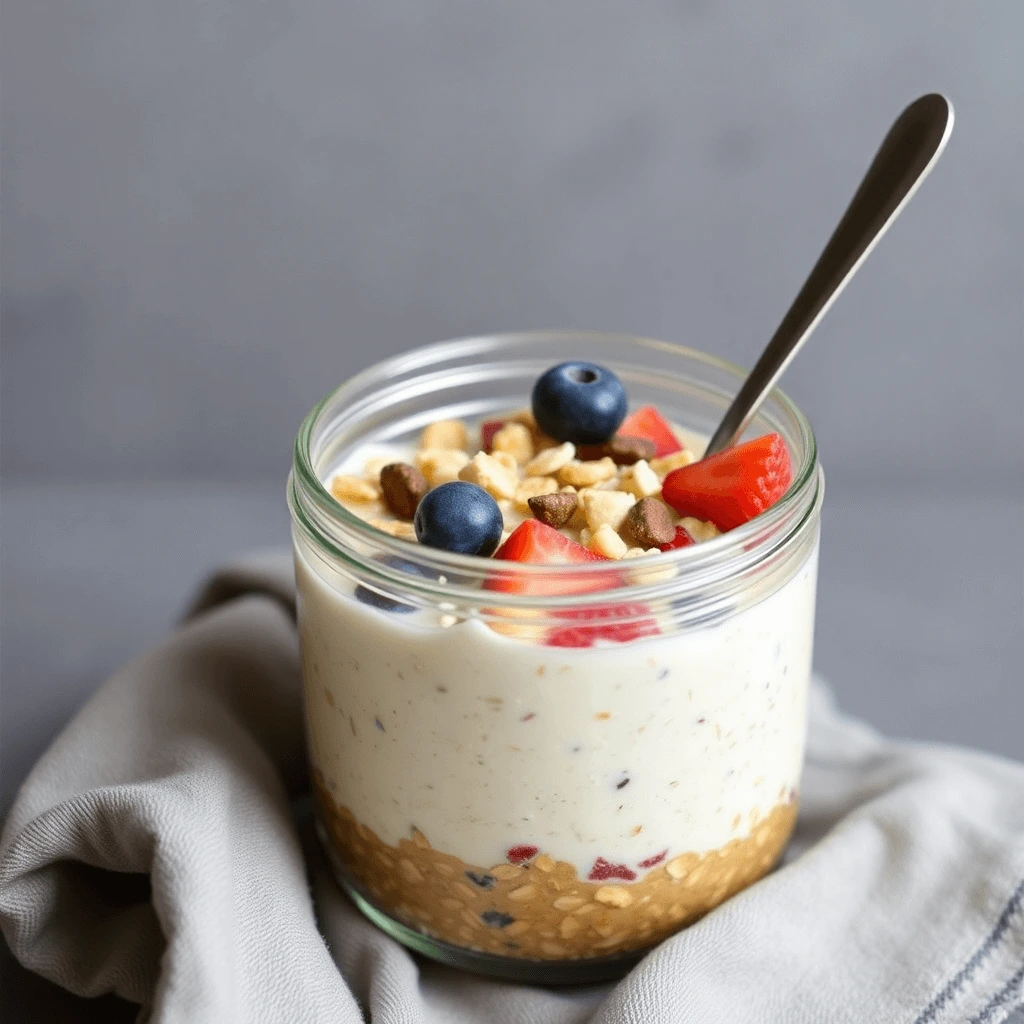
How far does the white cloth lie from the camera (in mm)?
1093

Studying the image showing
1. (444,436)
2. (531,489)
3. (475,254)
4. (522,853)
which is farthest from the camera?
(475,254)

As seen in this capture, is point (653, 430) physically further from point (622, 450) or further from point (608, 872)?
point (608, 872)

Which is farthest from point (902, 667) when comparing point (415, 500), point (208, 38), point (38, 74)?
point (38, 74)

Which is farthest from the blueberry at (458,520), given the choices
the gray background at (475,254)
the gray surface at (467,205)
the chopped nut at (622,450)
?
the gray surface at (467,205)

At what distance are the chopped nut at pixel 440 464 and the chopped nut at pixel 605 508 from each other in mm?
142

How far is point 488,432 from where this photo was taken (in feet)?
4.45

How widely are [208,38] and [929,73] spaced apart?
3.34 ft

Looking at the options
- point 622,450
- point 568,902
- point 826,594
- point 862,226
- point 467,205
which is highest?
point 862,226

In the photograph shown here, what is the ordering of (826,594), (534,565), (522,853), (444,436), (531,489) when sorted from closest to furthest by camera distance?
(534,565) < (522,853) < (531,489) < (444,436) < (826,594)

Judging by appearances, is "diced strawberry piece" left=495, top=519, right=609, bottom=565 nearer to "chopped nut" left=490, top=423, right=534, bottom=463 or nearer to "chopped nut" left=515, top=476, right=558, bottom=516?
"chopped nut" left=515, top=476, right=558, bottom=516

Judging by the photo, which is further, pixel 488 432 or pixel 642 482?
pixel 488 432

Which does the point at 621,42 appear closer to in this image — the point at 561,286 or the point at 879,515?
the point at 561,286

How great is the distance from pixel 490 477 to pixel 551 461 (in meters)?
0.07

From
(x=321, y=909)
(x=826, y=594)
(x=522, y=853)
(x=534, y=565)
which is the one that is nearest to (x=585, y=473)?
(x=534, y=565)
